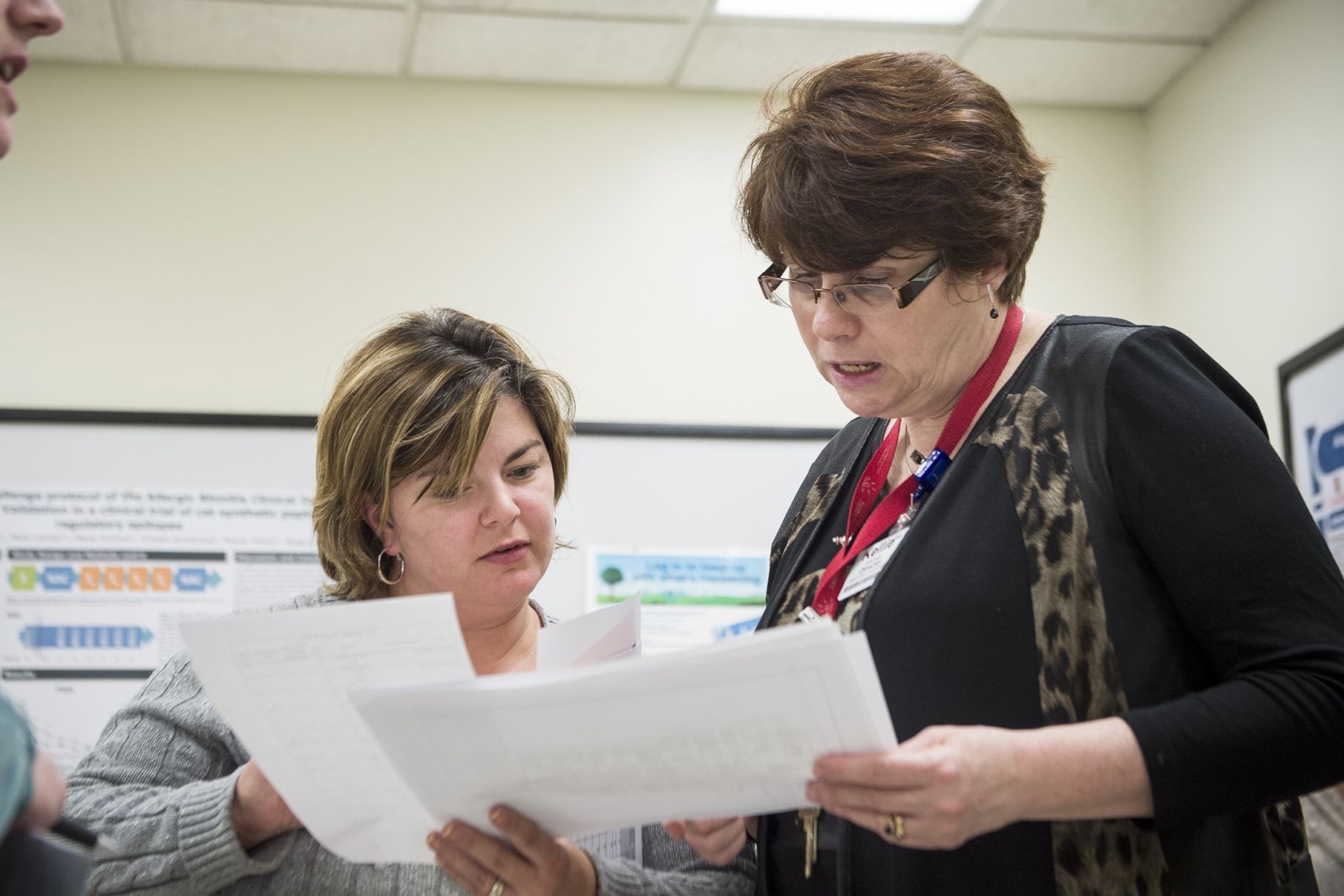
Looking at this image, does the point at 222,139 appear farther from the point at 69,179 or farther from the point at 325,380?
the point at 325,380

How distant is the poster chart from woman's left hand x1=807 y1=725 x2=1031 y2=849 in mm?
1848

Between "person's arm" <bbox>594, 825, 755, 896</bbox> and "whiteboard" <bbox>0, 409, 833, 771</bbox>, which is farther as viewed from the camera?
"whiteboard" <bbox>0, 409, 833, 771</bbox>

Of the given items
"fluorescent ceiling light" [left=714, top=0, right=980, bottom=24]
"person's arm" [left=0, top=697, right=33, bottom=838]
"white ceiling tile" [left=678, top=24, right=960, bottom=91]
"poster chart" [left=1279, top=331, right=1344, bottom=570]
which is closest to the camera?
"person's arm" [left=0, top=697, right=33, bottom=838]

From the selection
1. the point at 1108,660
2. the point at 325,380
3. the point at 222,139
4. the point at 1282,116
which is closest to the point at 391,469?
the point at 1108,660

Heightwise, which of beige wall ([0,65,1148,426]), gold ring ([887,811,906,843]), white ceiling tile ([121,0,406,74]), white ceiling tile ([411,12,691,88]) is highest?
white ceiling tile ([411,12,691,88])

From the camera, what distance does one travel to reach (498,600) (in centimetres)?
158

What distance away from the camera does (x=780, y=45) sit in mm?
3176

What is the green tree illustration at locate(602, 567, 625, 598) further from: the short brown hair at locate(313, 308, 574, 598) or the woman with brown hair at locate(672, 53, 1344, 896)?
→ the woman with brown hair at locate(672, 53, 1344, 896)

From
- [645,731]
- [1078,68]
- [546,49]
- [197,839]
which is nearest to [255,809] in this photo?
[197,839]

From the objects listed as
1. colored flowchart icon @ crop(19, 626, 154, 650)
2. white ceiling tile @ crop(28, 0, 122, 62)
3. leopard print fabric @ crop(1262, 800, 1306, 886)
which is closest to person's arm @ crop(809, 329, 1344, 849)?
leopard print fabric @ crop(1262, 800, 1306, 886)

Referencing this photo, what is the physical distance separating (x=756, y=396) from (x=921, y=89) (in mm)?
1962

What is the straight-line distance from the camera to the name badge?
4.19ft

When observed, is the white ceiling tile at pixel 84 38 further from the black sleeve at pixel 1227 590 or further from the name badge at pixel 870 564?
the black sleeve at pixel 1227 590

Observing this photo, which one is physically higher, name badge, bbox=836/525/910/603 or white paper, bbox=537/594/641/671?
name badge, bbox=836/525/910/603
